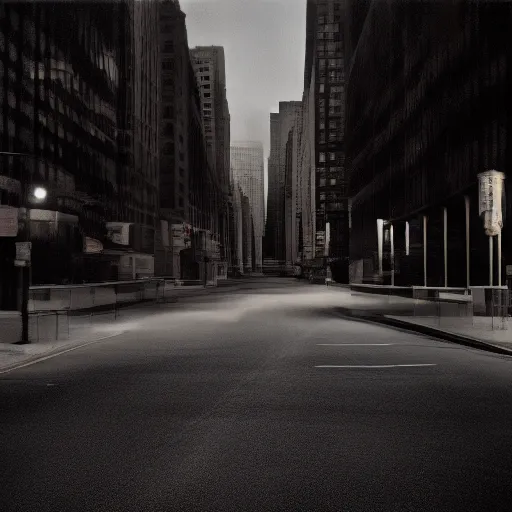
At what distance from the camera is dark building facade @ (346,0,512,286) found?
2767cm

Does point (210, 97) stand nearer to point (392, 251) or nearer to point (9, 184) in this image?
point (392, 251)

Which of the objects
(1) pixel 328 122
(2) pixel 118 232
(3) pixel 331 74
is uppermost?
(3) pixel 331 74

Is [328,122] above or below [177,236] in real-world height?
above

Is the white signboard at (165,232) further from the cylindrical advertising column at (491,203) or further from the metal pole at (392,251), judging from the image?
the cylindrical advertising column at (491,203)

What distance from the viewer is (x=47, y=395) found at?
9.08 meters

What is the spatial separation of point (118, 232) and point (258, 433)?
53.5 metres

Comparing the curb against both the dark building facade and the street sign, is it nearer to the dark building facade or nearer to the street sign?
the dark building facade

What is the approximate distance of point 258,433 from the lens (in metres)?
6.73

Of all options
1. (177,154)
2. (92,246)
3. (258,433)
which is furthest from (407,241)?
(177,154)

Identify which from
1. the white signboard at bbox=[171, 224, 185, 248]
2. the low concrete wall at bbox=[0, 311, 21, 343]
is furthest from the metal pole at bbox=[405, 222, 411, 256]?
the white signboard at bbox=[171, 224, 185, 248]

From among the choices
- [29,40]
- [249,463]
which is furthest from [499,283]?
[29,40]

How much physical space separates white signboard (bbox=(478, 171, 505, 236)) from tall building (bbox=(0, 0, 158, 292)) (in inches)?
727

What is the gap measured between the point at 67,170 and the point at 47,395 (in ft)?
127

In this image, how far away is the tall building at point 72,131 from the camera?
35.6 m
